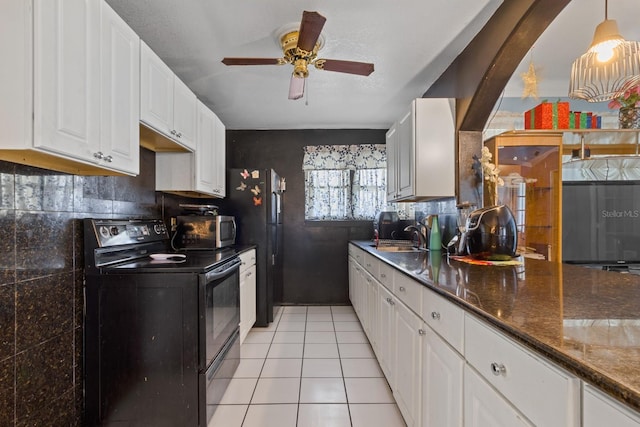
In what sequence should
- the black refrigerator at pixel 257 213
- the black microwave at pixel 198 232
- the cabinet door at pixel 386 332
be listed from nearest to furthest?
the cabinet door at pixel 386 332 < the black microwave at pixel 198 232 < the black refrigerator at pixel 257 213

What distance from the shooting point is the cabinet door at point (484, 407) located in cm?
82

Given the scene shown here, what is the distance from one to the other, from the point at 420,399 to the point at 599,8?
2491 mm

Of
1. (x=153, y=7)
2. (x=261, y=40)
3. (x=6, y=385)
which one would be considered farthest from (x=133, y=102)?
(x=6, y=385)

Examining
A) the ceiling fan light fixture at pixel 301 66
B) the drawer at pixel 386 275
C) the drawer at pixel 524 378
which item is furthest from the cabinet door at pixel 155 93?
the drawer at pixel 524 378

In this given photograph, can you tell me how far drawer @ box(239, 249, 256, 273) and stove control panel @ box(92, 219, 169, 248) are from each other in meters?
0.64

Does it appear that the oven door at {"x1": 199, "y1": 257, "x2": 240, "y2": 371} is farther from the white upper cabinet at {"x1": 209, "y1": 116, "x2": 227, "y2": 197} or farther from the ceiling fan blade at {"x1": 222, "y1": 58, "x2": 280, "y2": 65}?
the ceiling fan blade at {"x1": 222, "y1": 58, "x2": 280, "y2": 65}

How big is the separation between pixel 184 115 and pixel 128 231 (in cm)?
92

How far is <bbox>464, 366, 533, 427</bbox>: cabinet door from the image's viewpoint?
32.4 inches

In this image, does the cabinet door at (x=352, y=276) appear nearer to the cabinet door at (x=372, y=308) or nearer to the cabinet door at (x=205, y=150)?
the cabinet door at (x=372, y=308)

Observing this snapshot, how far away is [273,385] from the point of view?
226 centimetres

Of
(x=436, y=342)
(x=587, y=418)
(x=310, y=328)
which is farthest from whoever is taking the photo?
(x=310, y=328)

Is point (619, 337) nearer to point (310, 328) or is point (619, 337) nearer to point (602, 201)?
point (602, 201)

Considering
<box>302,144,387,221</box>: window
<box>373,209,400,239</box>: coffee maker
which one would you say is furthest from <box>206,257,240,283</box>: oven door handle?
<box>302,144,387,221</box>: window

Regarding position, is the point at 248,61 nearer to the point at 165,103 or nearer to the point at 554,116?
the point at 165,103
